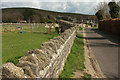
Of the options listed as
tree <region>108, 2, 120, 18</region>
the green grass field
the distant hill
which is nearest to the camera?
the green grass field

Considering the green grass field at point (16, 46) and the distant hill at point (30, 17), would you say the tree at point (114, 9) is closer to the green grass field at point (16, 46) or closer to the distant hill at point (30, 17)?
the green grass field at point (16, 46)

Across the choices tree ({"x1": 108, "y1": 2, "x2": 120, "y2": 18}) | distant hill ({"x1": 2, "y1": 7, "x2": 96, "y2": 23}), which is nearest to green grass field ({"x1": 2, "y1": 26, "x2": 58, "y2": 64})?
tree ({"x1": 108, "y1": 2, "x2": 120, "y2": 18})

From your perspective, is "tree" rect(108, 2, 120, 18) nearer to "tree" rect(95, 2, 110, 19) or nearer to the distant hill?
"tree" rect(95, 2, 110, 19)

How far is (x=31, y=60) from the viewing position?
2.82m

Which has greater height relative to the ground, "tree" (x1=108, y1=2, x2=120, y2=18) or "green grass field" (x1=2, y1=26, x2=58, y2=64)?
"tree" (x1=108, y1=2, x2=120, y2=18)

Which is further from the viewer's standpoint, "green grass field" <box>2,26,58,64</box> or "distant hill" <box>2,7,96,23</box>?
"distant hill" <box>2,7,96,23</box>

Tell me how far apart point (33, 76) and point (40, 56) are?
0.93m

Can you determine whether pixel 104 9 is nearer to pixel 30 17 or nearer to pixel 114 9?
pixel 114 9

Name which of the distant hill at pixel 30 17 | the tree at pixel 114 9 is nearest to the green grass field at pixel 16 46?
the tree at pixel 114 9

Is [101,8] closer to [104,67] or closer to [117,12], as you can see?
[117,12]

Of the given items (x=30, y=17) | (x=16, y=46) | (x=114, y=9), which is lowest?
(x=16, y=46)

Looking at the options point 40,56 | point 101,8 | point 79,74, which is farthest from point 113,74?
point 101,8

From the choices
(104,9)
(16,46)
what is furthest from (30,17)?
(16,46)

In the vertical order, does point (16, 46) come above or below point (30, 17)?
below
